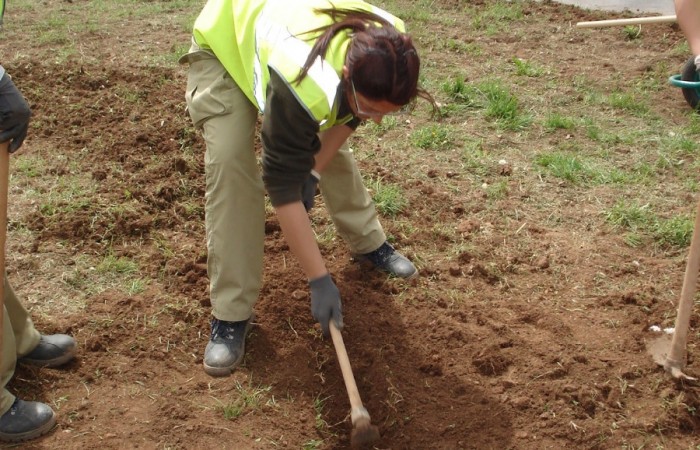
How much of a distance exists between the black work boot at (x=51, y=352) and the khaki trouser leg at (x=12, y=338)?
0.11 ft

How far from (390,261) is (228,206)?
101 centimetres

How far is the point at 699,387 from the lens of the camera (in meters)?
2.96

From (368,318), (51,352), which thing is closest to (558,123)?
(368,318)

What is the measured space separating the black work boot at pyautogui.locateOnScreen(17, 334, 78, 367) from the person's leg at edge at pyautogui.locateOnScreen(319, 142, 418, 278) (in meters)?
1.27

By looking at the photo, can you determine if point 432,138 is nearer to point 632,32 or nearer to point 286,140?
point 286,140

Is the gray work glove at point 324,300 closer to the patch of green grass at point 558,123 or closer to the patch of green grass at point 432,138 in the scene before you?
the patch of green grass at point 432,138

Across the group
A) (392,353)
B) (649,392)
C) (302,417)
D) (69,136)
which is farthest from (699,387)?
(69,136)

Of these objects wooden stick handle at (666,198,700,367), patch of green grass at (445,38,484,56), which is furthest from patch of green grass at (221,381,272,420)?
patch of green grass at (445,38,484,56)

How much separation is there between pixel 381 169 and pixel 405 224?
60 cm

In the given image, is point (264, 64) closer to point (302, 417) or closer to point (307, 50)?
point (307, 50)

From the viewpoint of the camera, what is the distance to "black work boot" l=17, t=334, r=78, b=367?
3055 millimetres

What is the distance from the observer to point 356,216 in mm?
3627

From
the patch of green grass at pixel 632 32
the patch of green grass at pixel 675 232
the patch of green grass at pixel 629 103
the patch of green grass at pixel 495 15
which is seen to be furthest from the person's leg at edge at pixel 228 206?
the patch of green grass at pixel 632 32

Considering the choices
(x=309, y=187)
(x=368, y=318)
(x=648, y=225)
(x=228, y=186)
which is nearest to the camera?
(x=309, y=187)
